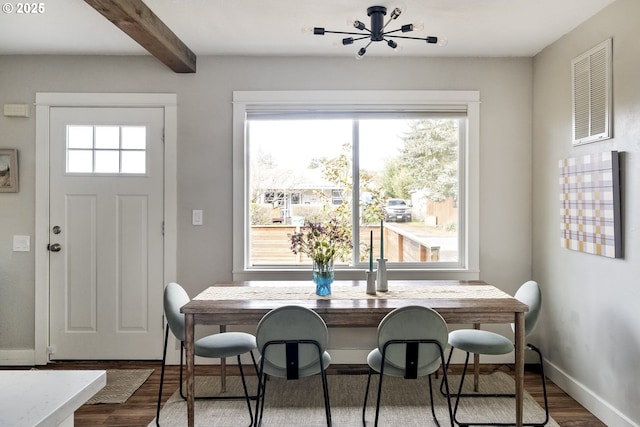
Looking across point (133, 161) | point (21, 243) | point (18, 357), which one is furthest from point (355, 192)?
point (18, 357)

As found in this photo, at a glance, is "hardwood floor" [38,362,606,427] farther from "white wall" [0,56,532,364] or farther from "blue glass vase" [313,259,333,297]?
"blue glass vase" [313,259,333,297]

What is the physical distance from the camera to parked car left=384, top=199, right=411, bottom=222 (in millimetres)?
3404

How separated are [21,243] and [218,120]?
70.6 inches

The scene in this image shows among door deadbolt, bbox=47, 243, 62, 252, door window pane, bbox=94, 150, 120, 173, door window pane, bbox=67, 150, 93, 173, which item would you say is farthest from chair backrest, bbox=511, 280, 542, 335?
door deadbolt, bbox=47, 243, 62, 252

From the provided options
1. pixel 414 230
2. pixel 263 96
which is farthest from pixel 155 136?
pixel 414 230

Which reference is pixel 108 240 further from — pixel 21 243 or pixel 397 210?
pixel 397 210

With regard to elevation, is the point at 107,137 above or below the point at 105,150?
above

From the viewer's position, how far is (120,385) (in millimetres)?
2928

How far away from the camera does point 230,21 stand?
270cm

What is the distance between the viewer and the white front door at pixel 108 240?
3307mm

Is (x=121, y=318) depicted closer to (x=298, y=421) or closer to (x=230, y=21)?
(x=298, y=421)

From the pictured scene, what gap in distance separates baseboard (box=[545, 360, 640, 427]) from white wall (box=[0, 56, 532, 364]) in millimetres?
694

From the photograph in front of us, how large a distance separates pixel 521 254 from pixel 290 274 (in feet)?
5.92

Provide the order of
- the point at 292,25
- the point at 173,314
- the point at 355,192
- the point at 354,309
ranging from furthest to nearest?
the point at 355,192
the point at 292,25
the point at 173,314
the point at 354,309
